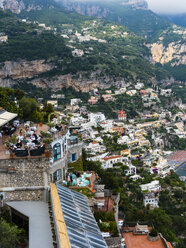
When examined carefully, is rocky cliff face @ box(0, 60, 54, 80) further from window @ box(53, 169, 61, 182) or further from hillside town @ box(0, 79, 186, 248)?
window @ box(53, 169, 61, 182)

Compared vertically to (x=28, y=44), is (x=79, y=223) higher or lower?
Result: lower

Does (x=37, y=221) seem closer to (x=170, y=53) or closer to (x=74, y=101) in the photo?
(x=74, y=101)

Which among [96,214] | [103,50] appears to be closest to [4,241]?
[96,214]

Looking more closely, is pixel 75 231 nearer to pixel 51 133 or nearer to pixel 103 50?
pixel 51 133

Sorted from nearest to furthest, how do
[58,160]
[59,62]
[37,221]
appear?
[37,221] → [58,160] → [59,62]

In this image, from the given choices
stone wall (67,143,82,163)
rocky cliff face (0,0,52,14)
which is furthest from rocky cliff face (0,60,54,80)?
rocky cliff face (0,0,52,14)

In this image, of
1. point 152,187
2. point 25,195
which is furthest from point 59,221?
point 152,187

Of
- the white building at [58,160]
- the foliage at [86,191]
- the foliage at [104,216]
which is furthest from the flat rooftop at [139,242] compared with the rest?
the white building at [58,160]
